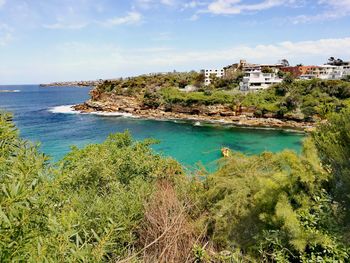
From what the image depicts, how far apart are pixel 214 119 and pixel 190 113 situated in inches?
197

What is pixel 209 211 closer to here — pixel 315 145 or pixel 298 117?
pixel 315 145

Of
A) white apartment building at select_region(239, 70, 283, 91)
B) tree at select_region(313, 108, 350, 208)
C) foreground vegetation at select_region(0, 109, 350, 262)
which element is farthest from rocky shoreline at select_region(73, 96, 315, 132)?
tree at select_region(313, 108, 350, 208)

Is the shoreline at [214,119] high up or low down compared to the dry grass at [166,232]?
down

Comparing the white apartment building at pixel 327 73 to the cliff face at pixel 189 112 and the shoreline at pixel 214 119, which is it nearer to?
the cliff face at pixel 189 112

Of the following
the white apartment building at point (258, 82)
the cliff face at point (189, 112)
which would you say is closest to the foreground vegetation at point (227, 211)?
the cliff face at point (189, 112)

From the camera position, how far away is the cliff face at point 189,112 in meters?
39.5

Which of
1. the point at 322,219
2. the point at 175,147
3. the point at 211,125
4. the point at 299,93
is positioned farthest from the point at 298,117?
the point at 322,219

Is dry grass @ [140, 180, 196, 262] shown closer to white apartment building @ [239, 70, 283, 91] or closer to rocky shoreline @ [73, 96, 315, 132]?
rocky shoreline @ [73, 96, 315, 132]

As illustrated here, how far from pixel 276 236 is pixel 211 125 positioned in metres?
35.0

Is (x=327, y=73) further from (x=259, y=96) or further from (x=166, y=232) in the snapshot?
(x=166, y=232)

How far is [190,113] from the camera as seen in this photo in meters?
47.5

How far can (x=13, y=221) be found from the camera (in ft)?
7.38

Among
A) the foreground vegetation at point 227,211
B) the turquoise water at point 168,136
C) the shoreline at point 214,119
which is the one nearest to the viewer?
the foreground vegetation at point 227,211

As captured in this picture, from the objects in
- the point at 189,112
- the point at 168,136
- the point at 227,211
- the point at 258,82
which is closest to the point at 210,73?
the point at 258,82
